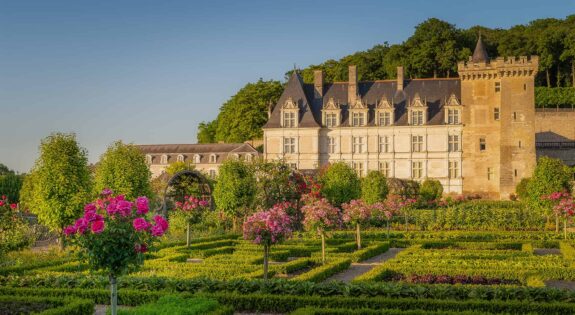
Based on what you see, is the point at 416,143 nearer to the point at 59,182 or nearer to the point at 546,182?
the point at 546,182

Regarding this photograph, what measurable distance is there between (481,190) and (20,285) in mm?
43156

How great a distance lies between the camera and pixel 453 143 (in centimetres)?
5431

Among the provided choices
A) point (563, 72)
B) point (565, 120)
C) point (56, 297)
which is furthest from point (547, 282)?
point (563, 72)

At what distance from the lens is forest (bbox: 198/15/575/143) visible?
6894 cm

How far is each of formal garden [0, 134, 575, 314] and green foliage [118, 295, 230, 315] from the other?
1.6 inches

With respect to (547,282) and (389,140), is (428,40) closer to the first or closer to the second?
(389,140)

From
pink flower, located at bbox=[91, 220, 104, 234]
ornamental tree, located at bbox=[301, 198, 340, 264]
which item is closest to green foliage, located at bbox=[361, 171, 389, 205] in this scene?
ornamental tree, located at bbox=[301, 198, 340, 264]

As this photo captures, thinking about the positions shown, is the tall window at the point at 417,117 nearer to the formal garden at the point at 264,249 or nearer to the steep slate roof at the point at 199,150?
the formal garden at the point at 264,249

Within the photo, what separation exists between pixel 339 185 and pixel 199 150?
99.8 feet

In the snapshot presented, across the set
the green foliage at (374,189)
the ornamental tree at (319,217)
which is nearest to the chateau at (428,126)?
the green foliage at (374,189)

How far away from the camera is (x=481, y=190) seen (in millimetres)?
54031

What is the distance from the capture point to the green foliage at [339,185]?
128 ft

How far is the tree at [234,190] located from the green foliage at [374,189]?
815 centimetres

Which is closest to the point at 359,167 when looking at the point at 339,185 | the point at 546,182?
the point at 339,185
